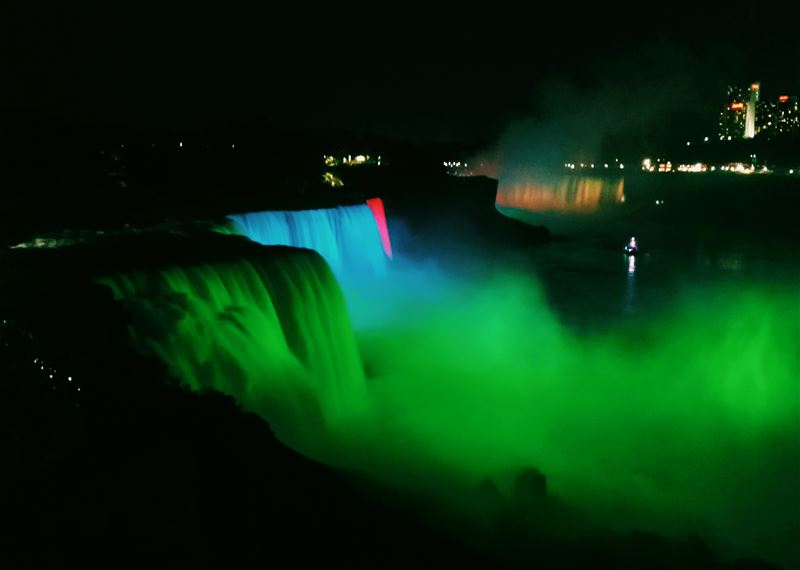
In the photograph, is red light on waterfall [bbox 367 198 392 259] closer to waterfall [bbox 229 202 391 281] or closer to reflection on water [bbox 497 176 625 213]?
waterfall [bbox 229 202 391 281]

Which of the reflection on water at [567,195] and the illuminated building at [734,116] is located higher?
the illuminated building at [734,116]

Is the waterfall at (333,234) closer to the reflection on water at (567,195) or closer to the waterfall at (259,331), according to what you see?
the waterfall at (259,331)

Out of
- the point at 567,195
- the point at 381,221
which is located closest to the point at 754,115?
the point at 567,195

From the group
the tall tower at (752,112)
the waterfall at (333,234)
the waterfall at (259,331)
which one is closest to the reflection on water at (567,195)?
the waterfall at (333,234)

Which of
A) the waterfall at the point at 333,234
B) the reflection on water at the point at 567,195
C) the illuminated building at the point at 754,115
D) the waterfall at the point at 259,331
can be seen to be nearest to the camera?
the waterfall at the point at 259,331

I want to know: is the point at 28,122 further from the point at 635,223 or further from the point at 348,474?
the point at 635,223

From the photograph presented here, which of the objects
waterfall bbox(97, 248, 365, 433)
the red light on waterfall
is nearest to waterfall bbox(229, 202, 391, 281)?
the red light on waterfall

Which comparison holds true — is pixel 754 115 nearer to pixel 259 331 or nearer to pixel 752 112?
pixel 752 112

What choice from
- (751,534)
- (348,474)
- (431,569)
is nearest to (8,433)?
(348,474)
